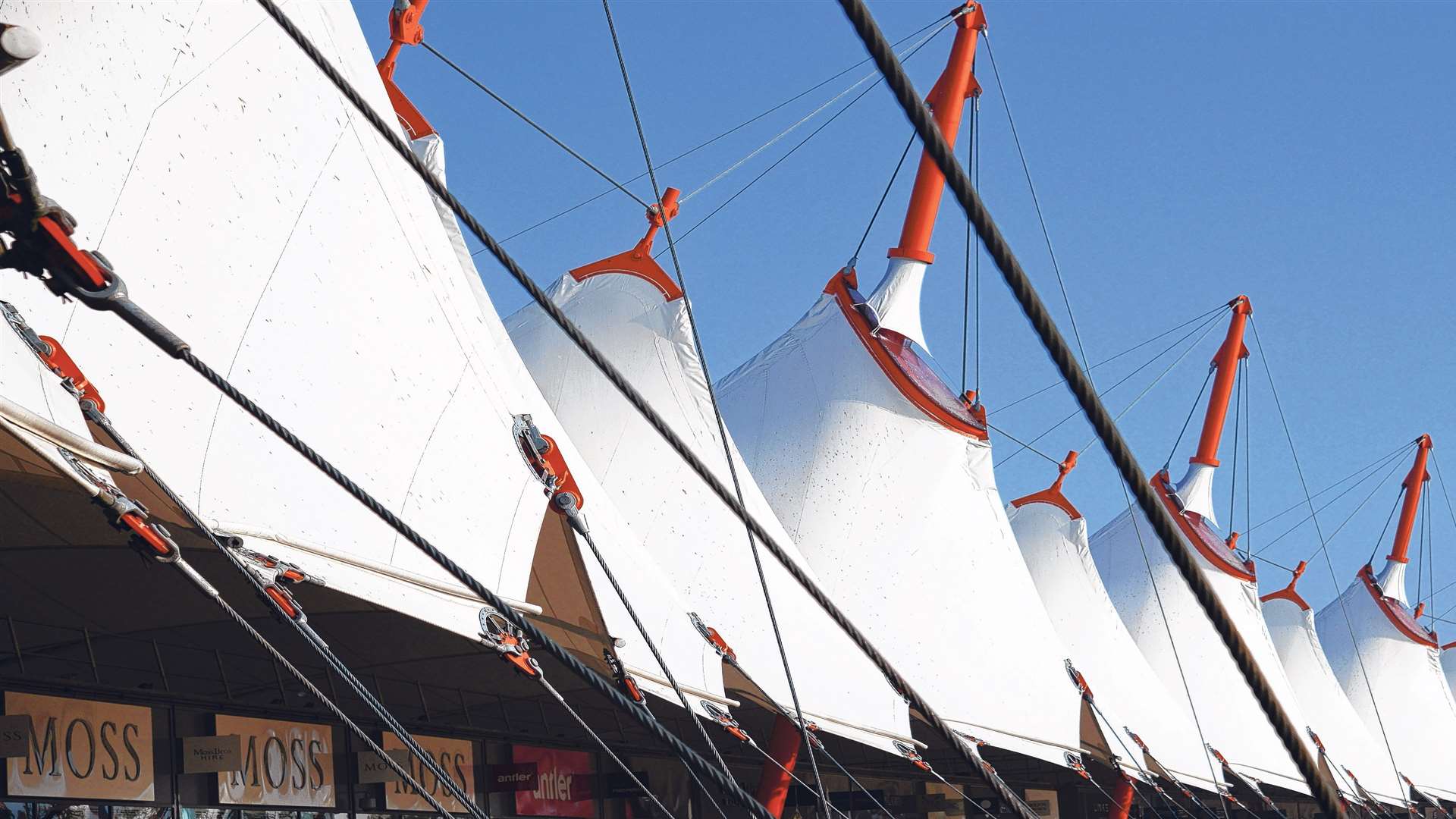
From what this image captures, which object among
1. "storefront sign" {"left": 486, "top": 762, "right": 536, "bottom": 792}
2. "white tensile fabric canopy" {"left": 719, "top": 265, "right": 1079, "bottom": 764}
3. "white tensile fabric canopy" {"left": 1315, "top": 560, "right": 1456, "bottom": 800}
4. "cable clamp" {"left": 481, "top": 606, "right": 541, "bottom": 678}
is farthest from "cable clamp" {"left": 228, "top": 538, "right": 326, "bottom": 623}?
"white tensile fabric canopy" {"left": 1315, "top": 560, "right": 1456, "bottom": 800}

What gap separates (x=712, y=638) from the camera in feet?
43.9

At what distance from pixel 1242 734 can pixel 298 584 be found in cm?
2117

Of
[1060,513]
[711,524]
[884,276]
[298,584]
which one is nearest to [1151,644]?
[1060,513]

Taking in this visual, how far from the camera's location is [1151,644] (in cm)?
2817

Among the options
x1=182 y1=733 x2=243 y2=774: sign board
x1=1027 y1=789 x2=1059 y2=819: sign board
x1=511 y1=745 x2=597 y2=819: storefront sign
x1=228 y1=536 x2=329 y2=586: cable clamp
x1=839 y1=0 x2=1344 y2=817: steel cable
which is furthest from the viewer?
x1=1027 y1=789 x2=1059 y2=819: sign board

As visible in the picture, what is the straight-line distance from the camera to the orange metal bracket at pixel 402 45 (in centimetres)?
1440

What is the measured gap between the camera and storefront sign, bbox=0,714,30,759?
9.87 meters

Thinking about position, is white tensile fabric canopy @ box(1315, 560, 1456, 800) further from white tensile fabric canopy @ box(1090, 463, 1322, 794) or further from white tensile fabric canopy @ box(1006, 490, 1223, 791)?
white tensile fabric canopy @ box(1006, 490, 1223, 791)

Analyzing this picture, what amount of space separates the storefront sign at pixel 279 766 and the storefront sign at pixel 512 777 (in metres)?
2.35

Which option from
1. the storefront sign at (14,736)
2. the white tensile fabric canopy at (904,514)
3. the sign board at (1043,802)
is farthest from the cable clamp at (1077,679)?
the storefront sign at (14,736)

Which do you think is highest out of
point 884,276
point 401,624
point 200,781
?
point 884,276

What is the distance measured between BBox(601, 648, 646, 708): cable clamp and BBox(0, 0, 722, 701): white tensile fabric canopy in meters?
0.17

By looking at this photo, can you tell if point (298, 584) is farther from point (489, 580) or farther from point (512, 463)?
point (512, 463)

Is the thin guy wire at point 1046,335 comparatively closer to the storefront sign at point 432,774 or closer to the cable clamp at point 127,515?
the cable clamp at point 127,515
